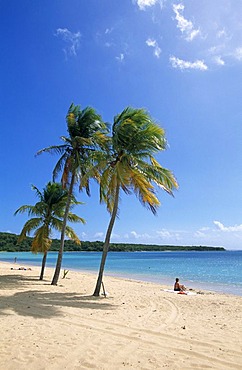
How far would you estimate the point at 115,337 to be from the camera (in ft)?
19.2

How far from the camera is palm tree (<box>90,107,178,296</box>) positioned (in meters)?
11.7

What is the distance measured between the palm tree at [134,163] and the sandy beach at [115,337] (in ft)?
12.5

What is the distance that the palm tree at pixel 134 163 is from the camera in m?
11.7

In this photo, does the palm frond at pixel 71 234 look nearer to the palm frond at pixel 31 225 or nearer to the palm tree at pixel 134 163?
the palm frond at pixel 31 225

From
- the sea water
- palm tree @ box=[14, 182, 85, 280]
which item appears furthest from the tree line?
the sea water

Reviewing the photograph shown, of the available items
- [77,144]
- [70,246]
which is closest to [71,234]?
[77,144]

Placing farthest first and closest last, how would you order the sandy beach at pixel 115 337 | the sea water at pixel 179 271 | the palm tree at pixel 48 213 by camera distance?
1. the sea water at pixel 179 271
2. the palm tree at pixel 48 213
3. the sandy beach at pixel 115 337

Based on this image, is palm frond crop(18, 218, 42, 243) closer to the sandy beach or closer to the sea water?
the sandy beach

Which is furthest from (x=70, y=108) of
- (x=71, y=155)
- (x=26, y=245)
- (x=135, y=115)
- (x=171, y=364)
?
(x=26, y=245)

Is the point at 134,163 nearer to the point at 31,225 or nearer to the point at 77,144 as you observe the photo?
the point at 77,144

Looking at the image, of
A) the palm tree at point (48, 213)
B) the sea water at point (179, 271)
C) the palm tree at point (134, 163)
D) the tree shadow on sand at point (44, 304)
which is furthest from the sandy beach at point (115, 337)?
the sea water at point (179, 271)

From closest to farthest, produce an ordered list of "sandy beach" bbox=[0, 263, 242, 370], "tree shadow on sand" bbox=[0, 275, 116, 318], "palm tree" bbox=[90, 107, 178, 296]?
"sandy beach" bbox=[0, 263, 242, 370], "tree shadow on sand" bbox=[0, 275, 116, 318], "palm tree" bbox=[90, 107, 178, 296]

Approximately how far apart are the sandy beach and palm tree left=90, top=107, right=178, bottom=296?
3.80 metres

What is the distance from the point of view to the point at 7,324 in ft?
21.5
